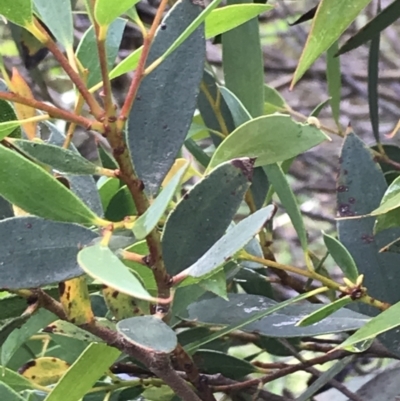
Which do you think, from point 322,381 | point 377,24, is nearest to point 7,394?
point 322,381

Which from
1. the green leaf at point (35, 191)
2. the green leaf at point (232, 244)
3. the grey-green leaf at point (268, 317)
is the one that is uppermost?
the green leaf at point (35, 191)

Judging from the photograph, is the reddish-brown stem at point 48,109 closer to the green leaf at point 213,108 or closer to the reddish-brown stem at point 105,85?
the reddish-brown stem at point 105,85

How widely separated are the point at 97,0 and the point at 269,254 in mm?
283

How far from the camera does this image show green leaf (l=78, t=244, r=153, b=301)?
8.5 inches

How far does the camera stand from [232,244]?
262 mm

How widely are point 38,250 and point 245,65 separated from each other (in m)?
0.25

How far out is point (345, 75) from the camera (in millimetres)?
1323

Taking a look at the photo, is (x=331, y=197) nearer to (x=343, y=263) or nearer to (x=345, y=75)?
(x=345, y=75)

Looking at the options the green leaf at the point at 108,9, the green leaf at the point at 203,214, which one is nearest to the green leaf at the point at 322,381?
the green leaf at the point at 203,214

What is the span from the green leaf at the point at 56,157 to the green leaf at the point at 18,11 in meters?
0.05

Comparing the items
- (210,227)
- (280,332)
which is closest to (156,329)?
(210,227)

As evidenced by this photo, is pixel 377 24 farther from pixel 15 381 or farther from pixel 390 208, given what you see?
pixel 15 381

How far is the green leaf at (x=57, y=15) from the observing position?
0.33m

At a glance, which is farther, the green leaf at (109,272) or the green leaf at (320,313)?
the green leaf at (320,313)
